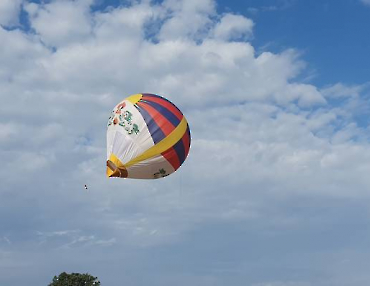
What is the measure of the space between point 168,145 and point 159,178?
294 cm

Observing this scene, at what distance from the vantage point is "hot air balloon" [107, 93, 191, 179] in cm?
3812

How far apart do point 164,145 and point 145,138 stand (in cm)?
152

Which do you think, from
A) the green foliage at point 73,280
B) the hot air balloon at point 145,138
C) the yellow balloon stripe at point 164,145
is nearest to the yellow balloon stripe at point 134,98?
the hot air balloon at point 145,138

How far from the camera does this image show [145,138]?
38219 mm

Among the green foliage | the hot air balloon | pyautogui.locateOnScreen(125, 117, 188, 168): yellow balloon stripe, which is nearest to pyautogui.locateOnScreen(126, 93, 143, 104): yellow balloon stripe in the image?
the hot air balloon

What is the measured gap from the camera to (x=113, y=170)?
3869 cm

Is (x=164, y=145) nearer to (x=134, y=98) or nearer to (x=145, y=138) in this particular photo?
(x=145, y=138)

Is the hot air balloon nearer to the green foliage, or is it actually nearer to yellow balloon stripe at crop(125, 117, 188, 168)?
yellow balloon stripe at crop(125, 117, 188, 168)

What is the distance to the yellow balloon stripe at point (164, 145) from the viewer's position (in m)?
38.1

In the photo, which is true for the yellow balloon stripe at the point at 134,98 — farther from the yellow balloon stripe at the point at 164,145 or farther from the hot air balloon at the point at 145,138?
the yellow balloon stripe at the point at 164,145

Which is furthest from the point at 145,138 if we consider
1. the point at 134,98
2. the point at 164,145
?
the point at 134,98

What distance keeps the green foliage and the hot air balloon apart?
5973cm

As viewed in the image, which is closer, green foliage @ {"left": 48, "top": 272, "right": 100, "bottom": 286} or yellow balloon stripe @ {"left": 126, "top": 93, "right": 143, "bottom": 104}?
yellow balloon stripe @ {"left": 126, "top": 93, "right": 143, "bottom": 104}

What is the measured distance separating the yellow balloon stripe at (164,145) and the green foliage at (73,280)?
60972mm
